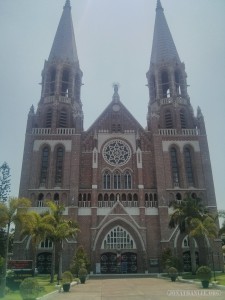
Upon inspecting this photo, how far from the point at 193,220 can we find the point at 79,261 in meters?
13.5

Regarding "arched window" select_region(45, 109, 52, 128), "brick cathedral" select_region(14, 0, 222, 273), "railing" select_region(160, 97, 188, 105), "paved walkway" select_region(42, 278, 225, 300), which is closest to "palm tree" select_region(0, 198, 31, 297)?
"paved walkway" select_region(42, 278, 225, 300)

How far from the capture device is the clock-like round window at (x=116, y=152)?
46094 mm

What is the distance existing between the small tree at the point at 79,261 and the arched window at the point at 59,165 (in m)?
11.3

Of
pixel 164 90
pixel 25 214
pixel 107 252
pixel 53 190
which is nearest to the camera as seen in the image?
pixel 25 214

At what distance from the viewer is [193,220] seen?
109 ft

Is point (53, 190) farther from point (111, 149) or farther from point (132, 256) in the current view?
point (132, 256)

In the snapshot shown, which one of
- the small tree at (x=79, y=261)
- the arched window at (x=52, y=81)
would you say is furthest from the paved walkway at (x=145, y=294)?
the arched window at (x=52, y=81)

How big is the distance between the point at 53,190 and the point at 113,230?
10177mm

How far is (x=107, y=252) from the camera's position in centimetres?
4041

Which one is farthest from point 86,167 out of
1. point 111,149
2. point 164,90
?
point 164,90

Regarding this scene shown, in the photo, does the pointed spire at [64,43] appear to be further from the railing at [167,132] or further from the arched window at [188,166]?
the arched window at [188,166]

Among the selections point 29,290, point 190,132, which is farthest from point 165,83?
point 29,290

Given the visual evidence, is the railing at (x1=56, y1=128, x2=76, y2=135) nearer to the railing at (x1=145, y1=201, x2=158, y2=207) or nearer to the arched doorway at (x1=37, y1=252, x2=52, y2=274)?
the railing at (x1=145, y1=201, x2=158, y2=207)

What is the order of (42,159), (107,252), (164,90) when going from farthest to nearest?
(164,90), (42,159), (107,252)
